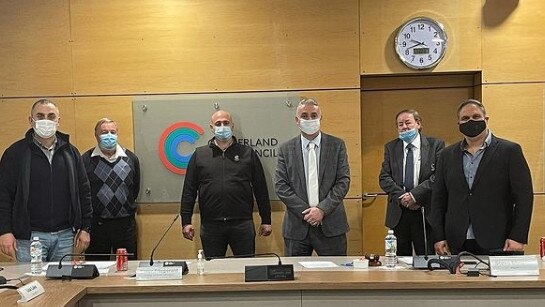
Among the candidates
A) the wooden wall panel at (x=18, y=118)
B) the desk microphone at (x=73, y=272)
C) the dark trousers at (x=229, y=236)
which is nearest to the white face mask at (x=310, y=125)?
the dark trousers at (x=229, y=236)

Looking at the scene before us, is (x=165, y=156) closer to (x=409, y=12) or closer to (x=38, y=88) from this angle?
(x=38, y=88)

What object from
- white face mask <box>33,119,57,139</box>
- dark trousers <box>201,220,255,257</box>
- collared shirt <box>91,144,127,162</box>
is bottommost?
dark trousers <box>201,220,255,257</box>

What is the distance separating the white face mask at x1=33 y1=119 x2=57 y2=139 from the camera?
133 inches

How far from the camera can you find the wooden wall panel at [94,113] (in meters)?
4.50

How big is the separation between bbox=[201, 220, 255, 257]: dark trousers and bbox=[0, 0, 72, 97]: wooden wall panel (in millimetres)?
1746

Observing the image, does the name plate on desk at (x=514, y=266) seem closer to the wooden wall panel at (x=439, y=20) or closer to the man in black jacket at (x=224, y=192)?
the man in black jacket at (x=224, y=192)

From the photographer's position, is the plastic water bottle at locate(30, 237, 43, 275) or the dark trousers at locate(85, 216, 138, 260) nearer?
the plastic water bottle at locate(30, 237, 43, 275)

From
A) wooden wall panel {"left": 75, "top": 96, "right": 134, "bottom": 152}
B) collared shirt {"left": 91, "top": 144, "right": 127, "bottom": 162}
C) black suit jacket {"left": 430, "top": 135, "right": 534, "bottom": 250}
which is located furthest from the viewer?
wooden wall panel {"left": 75, "top": 96, "right": 134, "bottom": 152}

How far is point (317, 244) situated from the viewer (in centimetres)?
369

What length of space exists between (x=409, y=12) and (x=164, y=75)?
2131 mm

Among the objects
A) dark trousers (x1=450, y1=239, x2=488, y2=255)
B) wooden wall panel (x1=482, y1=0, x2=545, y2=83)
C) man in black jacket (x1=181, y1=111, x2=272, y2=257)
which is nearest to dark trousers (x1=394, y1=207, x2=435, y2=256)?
dark trousers (x1=450, y1=239, x2=488, y2=255)

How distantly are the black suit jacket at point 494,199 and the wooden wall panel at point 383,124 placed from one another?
5.44 ft

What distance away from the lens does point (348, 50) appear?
444 cm

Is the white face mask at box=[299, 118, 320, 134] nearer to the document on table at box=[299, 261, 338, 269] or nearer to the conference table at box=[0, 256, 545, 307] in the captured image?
the document on table at box=[299, 261, 338, 269]
